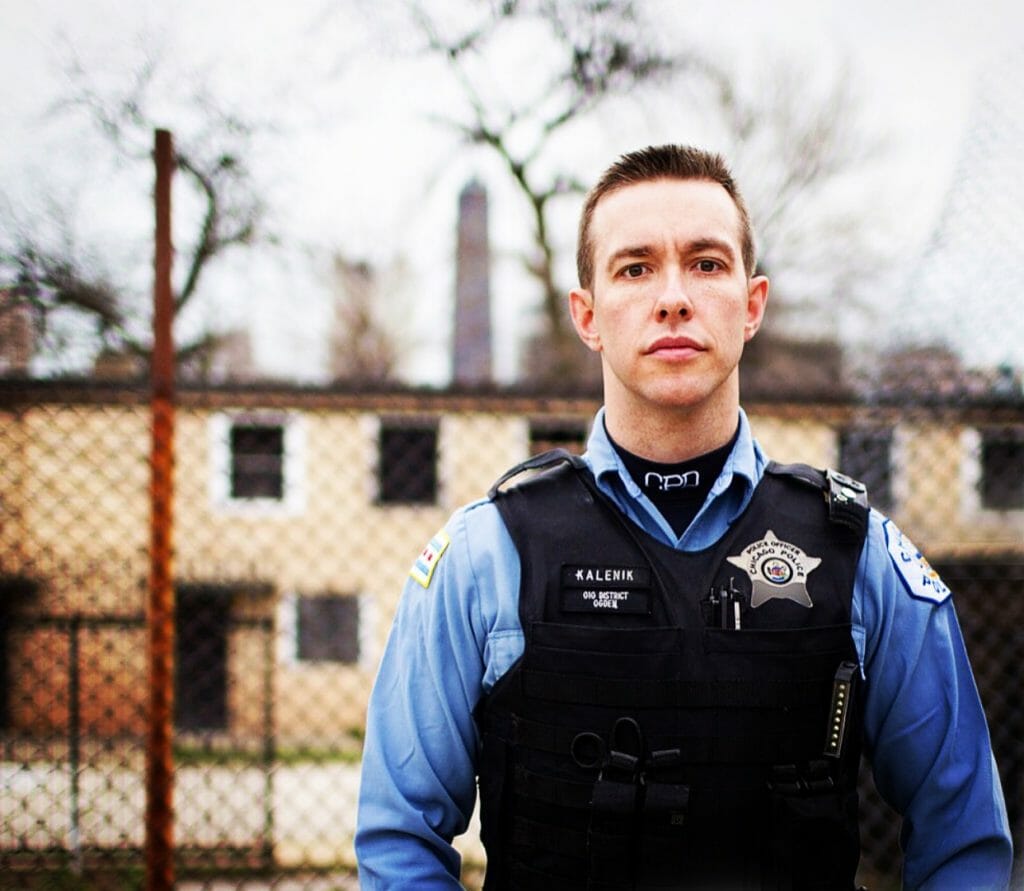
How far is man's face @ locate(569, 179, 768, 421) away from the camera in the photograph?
5.54 ft

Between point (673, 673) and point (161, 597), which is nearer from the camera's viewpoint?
point (673, 673)

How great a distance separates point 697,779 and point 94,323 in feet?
9.53

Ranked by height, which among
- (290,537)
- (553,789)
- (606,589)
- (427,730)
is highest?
(606,589)

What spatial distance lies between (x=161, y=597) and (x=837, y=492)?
1.98 metres

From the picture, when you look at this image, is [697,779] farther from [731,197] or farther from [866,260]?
[866,260]

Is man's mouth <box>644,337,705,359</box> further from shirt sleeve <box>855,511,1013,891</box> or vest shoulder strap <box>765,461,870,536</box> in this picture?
shirt sleeve <box>855,511,1013,891</box>

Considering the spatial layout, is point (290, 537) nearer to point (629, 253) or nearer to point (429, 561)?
point (429, 561)

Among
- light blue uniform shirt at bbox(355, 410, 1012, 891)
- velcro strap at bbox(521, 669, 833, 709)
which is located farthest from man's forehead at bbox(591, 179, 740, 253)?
velcro strap at bbox(521, 669, 833, 709)

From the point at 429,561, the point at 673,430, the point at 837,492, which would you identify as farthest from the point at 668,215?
the point at 429,561

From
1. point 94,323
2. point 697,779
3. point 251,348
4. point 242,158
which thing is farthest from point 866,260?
point 697,779

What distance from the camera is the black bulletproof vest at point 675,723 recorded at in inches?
62.8

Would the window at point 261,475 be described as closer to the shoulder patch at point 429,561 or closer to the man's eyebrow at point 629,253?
the shoulder patch at point 429,561

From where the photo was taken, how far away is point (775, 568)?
1715 millimetres

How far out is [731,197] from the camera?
6.02 feet
